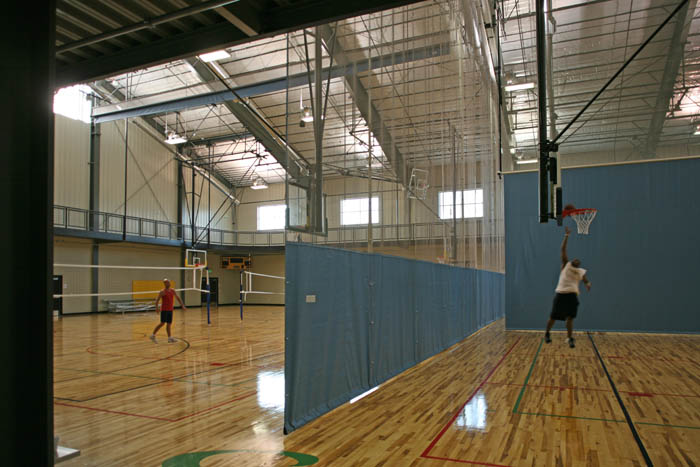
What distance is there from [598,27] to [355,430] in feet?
57.2

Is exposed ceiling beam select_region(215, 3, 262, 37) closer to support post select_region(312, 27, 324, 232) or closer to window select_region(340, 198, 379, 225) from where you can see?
support post select_region(312, 27, 324, 232)

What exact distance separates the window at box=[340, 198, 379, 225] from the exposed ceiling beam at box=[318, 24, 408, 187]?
0.98m

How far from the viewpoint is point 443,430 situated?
4.88 m

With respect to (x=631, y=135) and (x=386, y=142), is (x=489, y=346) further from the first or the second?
(x=631, y=135)

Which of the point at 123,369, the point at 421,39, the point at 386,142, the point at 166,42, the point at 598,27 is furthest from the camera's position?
the point at 598,27

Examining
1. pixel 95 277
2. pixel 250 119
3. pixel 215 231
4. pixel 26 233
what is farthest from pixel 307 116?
pixel 215 231

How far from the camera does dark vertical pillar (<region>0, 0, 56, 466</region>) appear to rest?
2438 mm

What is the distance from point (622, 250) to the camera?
44.4 feet

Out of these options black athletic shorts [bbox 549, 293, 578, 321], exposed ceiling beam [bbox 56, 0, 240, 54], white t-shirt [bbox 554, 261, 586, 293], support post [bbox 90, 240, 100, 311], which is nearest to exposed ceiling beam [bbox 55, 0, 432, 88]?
exposed ceiling beam [bbox 56, 0, 240, 54]

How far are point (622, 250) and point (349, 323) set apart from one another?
10.4 meters

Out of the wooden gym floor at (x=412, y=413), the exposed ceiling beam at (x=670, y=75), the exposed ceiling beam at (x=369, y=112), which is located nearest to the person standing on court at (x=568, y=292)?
the wooden gym floor at (x=412, y=413)

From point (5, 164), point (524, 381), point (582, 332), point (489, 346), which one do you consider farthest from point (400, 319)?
point (582, 332)

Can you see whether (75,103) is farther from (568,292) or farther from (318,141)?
(568,292)

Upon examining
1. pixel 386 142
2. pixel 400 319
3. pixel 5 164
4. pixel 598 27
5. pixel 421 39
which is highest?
pixel 598 27
